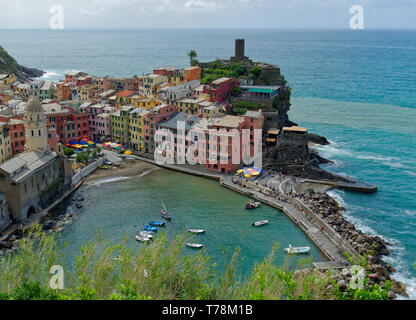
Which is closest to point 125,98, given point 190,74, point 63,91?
point 190,74

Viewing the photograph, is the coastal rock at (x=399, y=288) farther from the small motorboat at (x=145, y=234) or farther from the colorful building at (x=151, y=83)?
the colorful building at (x=151, y=83)

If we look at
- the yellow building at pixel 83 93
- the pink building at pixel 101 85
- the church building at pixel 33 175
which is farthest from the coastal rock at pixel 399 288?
the pink building at pixel 101 85

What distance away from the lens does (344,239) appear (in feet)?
150

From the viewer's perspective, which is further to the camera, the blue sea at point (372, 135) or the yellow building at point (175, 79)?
the yellow building at point (175, 79)

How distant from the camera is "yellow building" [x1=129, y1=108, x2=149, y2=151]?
74.6 meters

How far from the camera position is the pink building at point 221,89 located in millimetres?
81875

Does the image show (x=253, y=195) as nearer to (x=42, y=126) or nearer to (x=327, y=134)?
(x=42, y=126)

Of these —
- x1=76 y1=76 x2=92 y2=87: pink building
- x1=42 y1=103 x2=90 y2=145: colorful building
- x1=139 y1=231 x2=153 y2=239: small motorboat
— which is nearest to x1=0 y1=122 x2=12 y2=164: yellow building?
x1=42 y1=103 x2=90 y2=145: colorful building

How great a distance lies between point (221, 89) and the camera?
83.1 meters

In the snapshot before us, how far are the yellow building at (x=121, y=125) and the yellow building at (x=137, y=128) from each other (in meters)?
0.91

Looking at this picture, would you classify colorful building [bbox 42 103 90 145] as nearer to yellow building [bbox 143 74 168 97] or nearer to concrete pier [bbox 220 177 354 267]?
yellow building [bbox 143 74 168 97]

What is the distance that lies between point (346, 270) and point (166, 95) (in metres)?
51.9

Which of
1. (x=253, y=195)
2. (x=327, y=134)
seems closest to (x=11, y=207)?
(x=253, y=195)

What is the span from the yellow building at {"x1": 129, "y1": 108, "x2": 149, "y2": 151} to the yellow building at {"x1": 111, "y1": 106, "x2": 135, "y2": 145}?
91 cm
